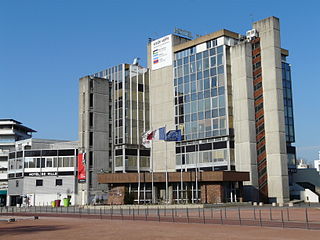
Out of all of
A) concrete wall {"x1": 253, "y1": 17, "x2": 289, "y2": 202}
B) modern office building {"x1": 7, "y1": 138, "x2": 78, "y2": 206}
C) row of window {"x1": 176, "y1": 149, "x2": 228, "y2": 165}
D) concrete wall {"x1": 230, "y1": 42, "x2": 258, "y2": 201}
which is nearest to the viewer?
concrete wall {"x1": 253, "y1": 17, "x2": 289, "y2": 202}

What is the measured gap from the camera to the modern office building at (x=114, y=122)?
9250 cm

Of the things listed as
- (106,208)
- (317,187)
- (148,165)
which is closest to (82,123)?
(148,165)

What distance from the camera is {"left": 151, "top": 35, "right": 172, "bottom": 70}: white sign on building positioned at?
92250 millimetres

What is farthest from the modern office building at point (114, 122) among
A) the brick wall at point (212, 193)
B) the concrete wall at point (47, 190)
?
the brick wall at point (212, 193)

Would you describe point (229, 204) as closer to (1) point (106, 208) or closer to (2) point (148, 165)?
(1) point (106, 208)

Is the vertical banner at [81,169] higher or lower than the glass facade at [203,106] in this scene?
lower

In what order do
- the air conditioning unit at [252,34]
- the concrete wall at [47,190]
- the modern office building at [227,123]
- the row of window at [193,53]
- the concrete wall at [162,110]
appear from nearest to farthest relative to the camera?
the modern office building at [227,123], the air conditioning unit at [252,34], the row of window at [193,53], the concrete wall at [162,110], the concrete wall at [47,190]

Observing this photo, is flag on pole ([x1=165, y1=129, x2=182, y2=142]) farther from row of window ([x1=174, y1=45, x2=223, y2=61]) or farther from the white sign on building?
the white sign on building

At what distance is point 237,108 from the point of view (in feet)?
263

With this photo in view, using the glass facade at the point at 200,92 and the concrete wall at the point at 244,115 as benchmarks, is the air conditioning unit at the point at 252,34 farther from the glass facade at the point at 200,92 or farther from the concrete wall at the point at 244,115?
the glass facade at the point at 200,92

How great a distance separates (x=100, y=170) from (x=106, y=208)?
22.4m

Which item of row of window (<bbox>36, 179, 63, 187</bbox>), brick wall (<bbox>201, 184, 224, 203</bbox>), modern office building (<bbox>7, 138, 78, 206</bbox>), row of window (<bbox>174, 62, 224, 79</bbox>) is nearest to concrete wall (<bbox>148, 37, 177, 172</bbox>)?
row of window (<bbox>174, 62, 224, 79</bbox>)

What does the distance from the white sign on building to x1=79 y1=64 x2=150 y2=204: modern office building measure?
3667 mm

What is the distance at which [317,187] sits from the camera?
8825 cm
